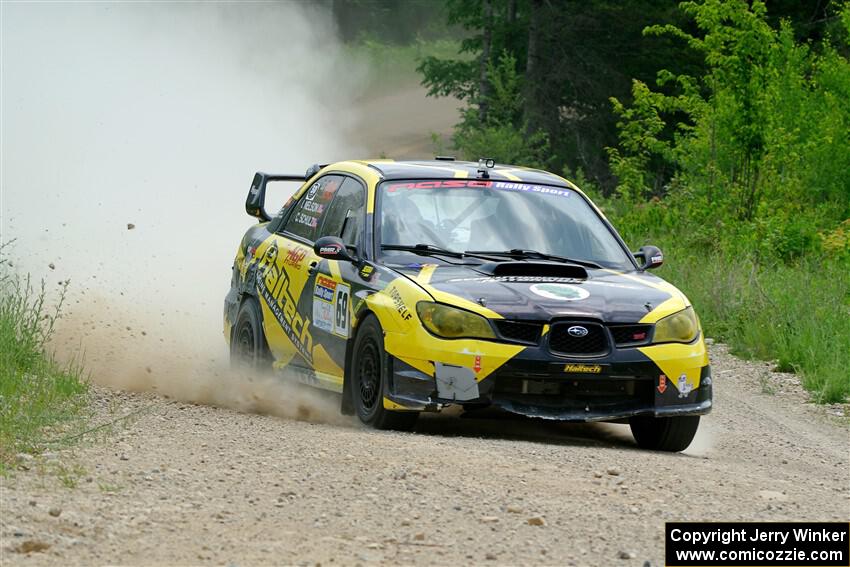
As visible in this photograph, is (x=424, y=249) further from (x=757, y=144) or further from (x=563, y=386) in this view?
(x=757, y=144)

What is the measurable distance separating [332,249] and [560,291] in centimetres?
149

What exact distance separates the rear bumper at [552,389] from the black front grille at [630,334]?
0.32 feet

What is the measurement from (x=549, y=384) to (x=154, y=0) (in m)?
30.8

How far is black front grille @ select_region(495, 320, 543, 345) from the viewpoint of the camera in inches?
350

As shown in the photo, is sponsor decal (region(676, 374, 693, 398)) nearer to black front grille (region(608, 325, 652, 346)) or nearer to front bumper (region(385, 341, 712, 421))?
front bumper (region(385, 341, 712, 421))

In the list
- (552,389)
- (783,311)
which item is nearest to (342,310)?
(552,389)

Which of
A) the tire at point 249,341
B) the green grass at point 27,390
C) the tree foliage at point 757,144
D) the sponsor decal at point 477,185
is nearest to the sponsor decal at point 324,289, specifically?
the sponsor decal at point 477,185

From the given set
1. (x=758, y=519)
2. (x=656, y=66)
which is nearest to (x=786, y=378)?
(x=758, y=519)

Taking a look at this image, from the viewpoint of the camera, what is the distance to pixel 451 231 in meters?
10.1

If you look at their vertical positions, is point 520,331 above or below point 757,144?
below

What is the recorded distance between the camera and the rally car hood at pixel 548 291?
→ 29.3 ft

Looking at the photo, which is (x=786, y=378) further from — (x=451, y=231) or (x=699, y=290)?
(x=451, y=231)

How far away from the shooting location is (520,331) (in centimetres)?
891

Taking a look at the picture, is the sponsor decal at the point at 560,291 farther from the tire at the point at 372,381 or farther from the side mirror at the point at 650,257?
the side mirror at the point at 650,257
